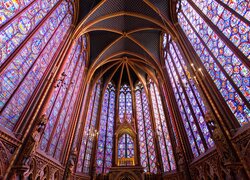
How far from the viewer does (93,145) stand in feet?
49.1

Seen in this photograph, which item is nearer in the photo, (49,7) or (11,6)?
(11,6)

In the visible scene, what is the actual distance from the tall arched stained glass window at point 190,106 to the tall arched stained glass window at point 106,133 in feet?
24.7

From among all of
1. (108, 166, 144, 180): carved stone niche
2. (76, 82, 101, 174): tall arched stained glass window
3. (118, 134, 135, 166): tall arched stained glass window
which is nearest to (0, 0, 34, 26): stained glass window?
(76, 82, 101, 174): tall arched stained glass window

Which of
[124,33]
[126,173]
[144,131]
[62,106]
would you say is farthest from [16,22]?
[144,131]

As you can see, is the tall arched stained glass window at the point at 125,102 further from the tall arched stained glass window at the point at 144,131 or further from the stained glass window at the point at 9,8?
the stained glass window at the point at 9,8

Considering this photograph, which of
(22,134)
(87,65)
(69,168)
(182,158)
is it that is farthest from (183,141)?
(87,65)

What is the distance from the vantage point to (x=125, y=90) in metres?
20.7

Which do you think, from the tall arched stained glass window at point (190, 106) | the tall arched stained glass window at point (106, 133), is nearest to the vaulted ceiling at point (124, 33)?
the tall arched stained glass window at point (106, 133)

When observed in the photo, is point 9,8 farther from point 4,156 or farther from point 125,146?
point 125,146

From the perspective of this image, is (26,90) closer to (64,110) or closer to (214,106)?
(64,110)

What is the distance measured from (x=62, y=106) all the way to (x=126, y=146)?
22.5 ft

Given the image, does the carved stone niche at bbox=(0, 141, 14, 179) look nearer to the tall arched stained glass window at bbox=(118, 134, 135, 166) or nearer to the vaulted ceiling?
the vaulted ceiling

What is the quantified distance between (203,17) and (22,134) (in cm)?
1090

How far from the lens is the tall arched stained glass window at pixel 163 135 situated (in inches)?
503
